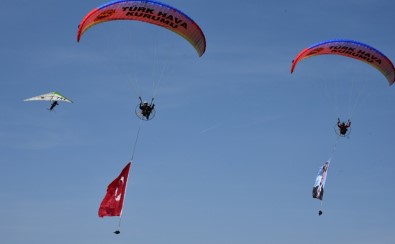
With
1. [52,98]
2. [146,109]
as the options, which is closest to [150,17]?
[146,109]

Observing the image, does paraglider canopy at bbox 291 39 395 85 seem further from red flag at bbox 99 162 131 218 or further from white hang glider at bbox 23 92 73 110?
white hang glider at bbox 23 92 73 110

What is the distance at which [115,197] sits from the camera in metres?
43.0

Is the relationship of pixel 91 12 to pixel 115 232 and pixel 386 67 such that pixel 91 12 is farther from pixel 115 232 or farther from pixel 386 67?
pixel 386 67

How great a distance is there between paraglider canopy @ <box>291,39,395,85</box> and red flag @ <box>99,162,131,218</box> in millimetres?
12848

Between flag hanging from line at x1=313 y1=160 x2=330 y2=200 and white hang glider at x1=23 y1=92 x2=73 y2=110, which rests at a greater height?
white hang glider at x1=23 y1=92 x2=73 y2=110

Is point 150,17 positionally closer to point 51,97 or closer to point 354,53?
point 354,53

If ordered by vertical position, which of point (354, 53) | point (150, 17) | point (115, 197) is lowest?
point (115, 197)

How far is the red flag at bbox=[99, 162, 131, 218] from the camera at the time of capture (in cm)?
4259

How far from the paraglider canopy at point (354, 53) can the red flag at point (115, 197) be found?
12.8 m

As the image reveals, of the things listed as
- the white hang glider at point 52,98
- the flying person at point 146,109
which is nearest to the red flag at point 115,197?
the flying person at point 146,109

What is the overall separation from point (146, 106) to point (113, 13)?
5841mm

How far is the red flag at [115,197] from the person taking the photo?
140 feet

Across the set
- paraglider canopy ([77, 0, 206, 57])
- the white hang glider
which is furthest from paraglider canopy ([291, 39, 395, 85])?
the white hang glider

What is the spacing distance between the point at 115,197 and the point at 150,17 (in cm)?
1055
